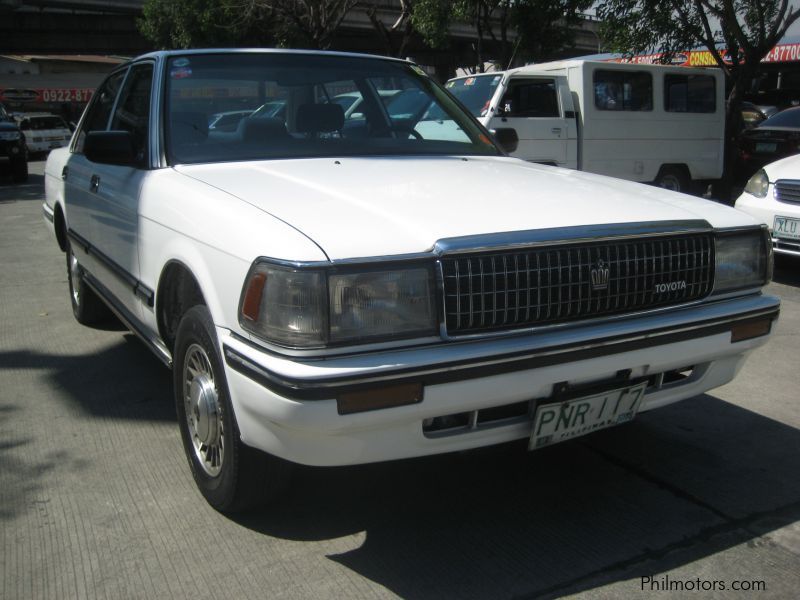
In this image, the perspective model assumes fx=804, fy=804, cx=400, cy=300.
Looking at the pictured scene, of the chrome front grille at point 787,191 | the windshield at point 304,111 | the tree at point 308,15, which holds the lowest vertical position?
the chrome front grille at point 787,191

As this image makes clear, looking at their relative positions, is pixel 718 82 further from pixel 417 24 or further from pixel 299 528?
pixel 299 528

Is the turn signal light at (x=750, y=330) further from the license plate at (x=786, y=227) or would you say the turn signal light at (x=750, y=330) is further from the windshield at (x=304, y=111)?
the license plate at (x=786, y=227)

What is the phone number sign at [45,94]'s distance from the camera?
147 feet

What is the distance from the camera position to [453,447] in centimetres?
242

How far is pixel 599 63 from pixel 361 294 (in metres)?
9.66

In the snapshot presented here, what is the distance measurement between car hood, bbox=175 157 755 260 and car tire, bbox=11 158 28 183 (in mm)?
15037

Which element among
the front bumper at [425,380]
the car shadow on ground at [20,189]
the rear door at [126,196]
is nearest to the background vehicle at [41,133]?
the car shadow on ground at [20,189]

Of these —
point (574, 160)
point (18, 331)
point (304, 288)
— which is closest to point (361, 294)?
point (304, 288)

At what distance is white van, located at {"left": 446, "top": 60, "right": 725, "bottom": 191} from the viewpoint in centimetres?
1034

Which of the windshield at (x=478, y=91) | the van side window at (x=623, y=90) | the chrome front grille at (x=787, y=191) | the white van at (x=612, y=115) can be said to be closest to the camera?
the chrome front grille at (x=787, y=191)

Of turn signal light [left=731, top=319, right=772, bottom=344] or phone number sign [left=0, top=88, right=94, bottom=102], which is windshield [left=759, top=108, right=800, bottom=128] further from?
phone number sign [left=0, top=88, right=94, bottom=102]

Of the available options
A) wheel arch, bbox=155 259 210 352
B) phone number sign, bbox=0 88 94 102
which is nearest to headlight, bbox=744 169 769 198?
wheel arch, bbox=155 259 210 352

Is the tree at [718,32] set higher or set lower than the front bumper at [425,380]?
higher

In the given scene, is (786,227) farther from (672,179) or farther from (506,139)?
(672,179)
